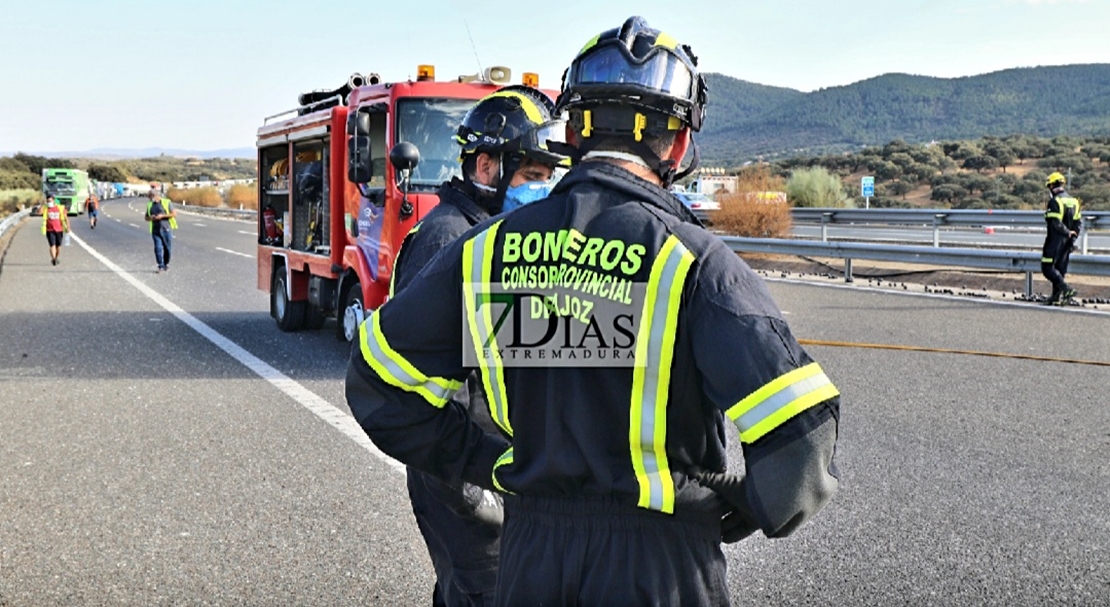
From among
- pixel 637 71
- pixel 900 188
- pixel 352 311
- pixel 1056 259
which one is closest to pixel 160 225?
pixel 352 311

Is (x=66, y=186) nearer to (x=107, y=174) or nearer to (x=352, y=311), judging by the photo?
(x=352, y=311)

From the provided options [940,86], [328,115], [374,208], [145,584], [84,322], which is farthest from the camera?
[940,86]

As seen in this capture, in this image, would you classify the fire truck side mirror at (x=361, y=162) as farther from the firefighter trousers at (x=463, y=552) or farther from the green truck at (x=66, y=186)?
the green truck at (x=66, y=186)

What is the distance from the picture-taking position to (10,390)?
942 centimetres

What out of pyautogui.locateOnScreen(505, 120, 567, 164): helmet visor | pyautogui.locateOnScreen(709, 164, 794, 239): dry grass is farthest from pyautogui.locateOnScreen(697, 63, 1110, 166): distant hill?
pyautogui.locateOnScreen(505, 120, 567, 164): helmet visor

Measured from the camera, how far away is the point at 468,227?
394cm

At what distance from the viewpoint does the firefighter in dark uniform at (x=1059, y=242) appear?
48.9 feet

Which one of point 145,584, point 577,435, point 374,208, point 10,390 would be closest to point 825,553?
point 145,584

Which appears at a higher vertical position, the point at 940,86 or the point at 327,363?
the point at 940,86

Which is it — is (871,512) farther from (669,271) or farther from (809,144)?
(809,144)

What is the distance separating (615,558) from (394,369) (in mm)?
597

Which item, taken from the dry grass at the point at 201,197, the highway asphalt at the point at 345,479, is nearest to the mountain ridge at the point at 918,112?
the dry grass at the point at 201,197

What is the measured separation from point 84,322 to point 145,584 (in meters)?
9.80

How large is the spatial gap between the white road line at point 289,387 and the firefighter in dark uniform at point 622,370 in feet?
9.39
